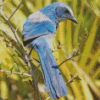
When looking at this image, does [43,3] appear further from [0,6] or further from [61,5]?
[0,6]

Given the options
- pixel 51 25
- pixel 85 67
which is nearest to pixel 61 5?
pixel 51 25

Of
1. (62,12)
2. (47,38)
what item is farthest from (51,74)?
(62,12)

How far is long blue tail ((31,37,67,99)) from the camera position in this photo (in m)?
1.12

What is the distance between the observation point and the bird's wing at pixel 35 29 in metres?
1.46

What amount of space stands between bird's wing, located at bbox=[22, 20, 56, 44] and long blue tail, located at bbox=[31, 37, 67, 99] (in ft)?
0.29

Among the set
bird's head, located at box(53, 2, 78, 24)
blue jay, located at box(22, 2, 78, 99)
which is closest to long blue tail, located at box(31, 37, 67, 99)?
blue jay, located at box(22, 2, 78, 99)

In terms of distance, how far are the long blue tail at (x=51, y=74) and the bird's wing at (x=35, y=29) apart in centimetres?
9

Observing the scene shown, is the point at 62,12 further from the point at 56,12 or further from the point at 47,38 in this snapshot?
the point at 47,38

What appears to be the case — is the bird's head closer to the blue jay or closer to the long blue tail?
the blue jay

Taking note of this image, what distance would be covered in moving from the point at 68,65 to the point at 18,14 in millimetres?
834

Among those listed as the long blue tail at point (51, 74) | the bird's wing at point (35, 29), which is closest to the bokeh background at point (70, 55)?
the bird's wing at point (35, 29)

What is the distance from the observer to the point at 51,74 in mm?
1216

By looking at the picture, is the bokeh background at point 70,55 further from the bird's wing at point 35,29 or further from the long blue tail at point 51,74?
the long blue tail at point 51,74

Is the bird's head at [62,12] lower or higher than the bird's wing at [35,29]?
higher
